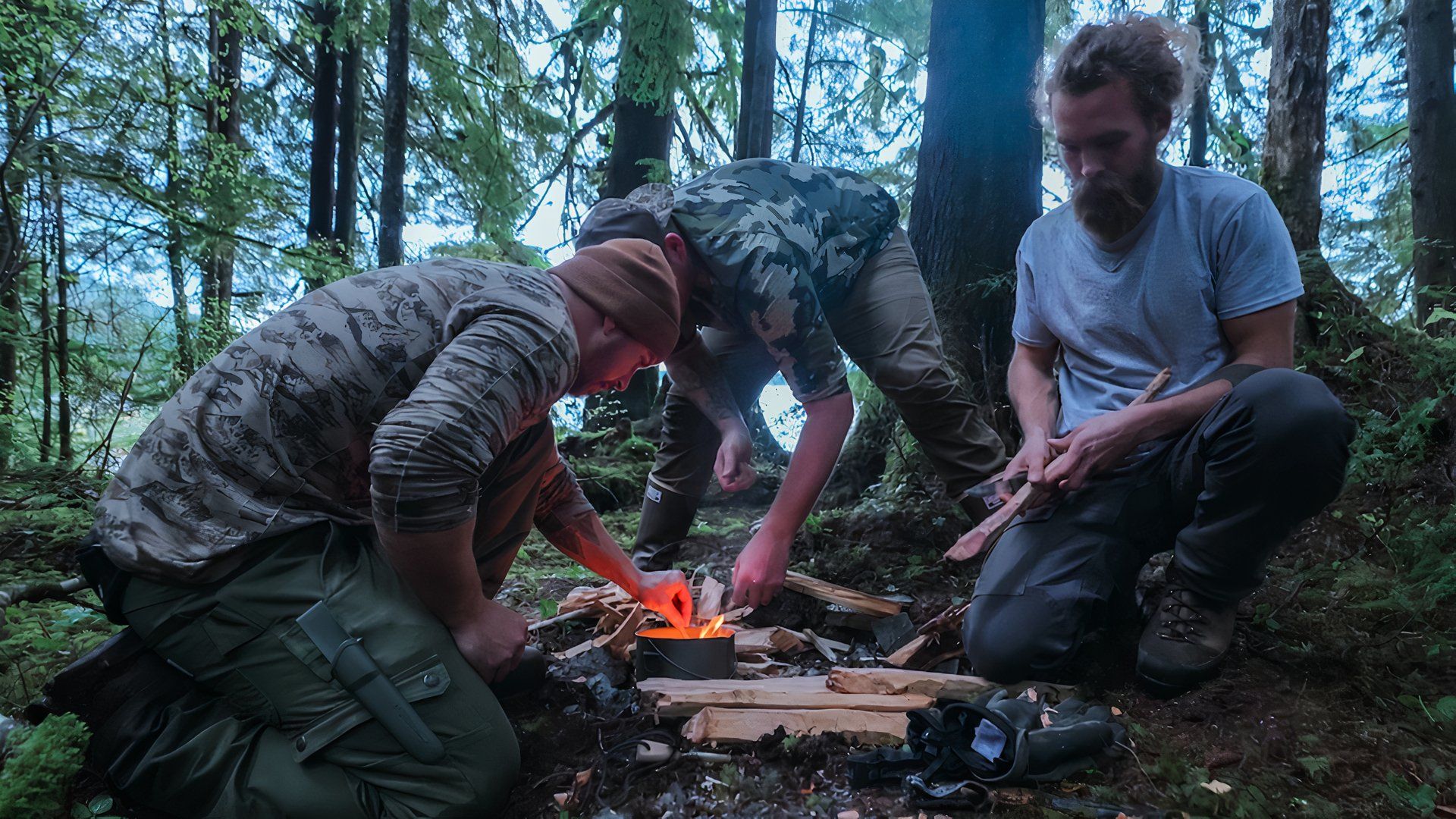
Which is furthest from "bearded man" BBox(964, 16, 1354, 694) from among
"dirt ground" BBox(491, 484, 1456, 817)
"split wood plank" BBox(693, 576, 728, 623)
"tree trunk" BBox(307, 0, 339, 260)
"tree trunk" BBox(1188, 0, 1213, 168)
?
"tree trunk" BBox(1188, 0, 1213, 168)

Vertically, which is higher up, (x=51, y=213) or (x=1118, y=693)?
(x=51, y=213)

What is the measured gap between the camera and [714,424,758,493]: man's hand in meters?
3.28

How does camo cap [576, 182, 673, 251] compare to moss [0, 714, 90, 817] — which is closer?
moss [0, 714, 90, 817]

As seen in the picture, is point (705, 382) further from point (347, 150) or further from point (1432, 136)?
point (1432, 136)

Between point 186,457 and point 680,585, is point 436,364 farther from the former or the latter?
point 680,585

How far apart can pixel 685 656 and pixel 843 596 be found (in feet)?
3.49

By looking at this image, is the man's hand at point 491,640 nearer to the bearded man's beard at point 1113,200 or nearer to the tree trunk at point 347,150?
the bearded man's beard at point 1113,200

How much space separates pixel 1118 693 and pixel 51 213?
24.6 feet

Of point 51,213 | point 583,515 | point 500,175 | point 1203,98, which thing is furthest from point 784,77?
point 583,515

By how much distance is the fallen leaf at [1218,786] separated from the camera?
72.9 inches

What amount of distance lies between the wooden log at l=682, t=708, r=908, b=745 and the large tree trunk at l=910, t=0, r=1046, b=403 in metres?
2.92

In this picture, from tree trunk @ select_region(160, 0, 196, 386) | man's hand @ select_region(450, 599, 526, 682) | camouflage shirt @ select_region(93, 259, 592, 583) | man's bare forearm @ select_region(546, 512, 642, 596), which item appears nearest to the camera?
camouflage shirt @ select_region(93, 259, 592, 583)

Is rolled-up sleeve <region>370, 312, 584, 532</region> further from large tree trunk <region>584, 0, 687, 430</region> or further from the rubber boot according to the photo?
large tree trunk <region>584, 0, 687, 430</region>

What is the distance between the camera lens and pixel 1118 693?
8.27 feet
